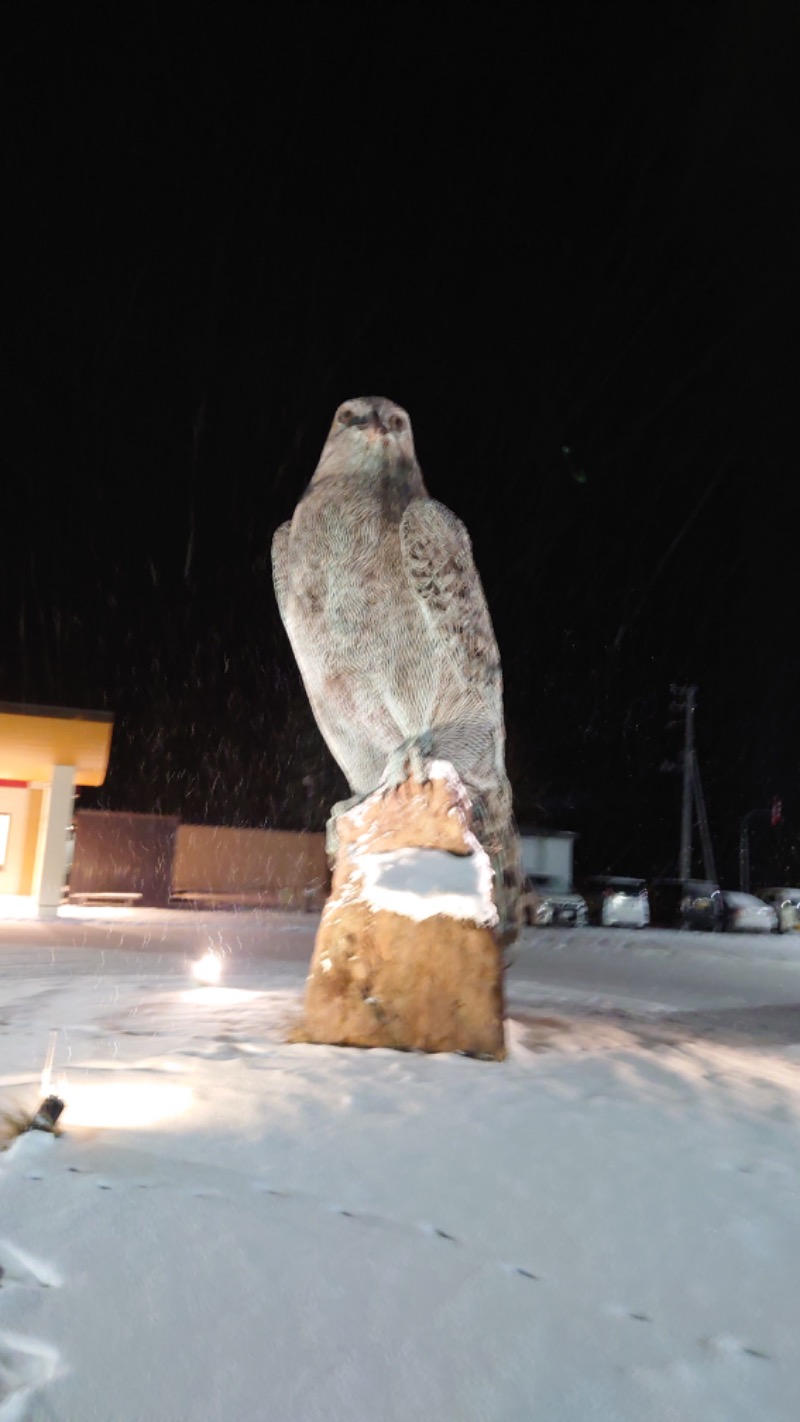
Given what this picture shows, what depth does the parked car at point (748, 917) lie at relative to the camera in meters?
22.7

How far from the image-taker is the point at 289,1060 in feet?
14.1

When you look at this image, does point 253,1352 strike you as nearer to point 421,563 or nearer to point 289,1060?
point 289,1060

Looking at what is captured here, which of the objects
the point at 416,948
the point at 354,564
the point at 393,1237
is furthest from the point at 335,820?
the point at 393,1237

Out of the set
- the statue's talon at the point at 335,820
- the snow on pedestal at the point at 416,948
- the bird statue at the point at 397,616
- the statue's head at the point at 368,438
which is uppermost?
the statue's head at the point at 368,438

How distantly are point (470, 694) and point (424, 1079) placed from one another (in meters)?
2.09

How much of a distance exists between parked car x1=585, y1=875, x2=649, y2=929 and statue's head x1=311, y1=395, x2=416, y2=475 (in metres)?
17.9

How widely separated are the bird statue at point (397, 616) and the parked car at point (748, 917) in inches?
745

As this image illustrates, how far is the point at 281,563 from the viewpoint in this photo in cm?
583

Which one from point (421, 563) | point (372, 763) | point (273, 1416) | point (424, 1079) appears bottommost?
point (273, 1416)

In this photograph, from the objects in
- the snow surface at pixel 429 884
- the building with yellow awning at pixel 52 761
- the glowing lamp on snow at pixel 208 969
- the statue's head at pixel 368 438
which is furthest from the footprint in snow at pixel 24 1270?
the building with yellow awning at pixel 52 761

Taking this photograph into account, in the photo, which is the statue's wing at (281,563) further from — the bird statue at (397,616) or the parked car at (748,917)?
the parked car at (748,917)

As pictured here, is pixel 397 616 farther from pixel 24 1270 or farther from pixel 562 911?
pixel 562 911

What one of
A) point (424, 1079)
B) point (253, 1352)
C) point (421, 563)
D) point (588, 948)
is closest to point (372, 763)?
point (421, 563)

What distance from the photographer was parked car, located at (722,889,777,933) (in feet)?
74.4
